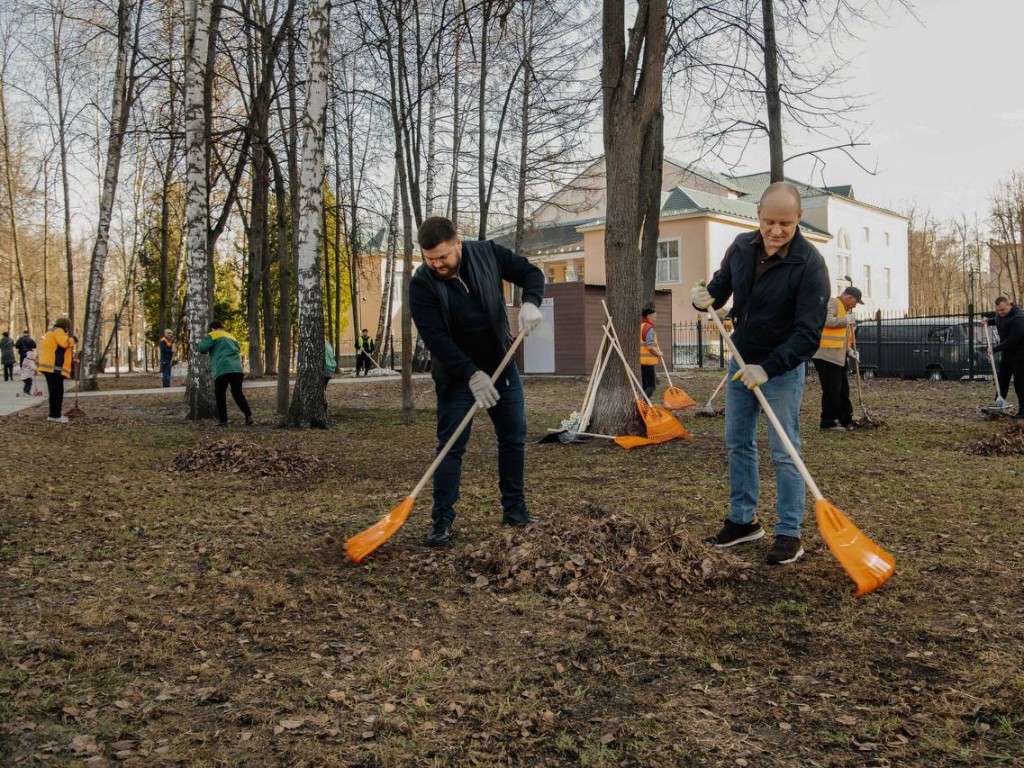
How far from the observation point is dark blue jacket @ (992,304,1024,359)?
11.4 m

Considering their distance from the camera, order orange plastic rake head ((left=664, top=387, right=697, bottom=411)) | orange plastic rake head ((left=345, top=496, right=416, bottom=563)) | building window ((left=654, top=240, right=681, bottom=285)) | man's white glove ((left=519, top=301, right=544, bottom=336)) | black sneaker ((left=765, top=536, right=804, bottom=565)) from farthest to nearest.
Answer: building window ((left=654, top=240, right=681, bottom=285)), orange plastic rake head ((left=664, top=387, right=697, bottom=411)), man's white glove ((left=519, top=301, right=544, bottom=336)), orange plastic rake head ((left=345, top=496, right=416, bottom=563)), black sneaker ((left=765, top=536, right=804, bottom=565))

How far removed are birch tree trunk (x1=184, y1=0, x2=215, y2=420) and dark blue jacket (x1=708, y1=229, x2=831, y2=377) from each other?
32.0 feet

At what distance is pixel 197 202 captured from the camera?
484 inches

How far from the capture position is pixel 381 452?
31.0ft

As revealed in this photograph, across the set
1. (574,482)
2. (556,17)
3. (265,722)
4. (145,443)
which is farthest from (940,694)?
(556,17)

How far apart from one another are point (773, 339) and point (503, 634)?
6.90ft

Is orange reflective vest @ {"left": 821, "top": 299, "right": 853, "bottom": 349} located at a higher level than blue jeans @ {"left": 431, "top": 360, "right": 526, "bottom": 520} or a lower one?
higher

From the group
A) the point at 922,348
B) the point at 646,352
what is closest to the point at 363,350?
the point at 646,352

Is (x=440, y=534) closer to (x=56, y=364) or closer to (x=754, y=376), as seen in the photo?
(x=754, y=376)

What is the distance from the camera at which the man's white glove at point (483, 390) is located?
471 cm

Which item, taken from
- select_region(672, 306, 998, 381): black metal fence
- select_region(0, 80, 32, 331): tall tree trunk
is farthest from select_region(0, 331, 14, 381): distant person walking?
select_region(672, 306, 998, 381): black metal fence

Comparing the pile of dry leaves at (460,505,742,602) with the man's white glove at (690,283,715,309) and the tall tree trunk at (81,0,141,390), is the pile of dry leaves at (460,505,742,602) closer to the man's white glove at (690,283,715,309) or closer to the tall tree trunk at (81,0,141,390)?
the man's white glove at (690,283,715,309)

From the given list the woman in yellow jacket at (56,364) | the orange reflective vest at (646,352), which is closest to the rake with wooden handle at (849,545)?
the orange reflective vest at (646,352)

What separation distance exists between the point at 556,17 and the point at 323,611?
420 inches
